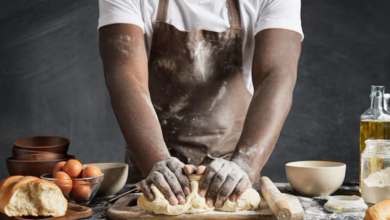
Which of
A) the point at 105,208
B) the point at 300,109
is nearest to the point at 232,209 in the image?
the point at 105,208

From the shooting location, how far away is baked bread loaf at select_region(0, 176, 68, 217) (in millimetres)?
1274

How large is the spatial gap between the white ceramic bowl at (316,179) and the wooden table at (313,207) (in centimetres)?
3

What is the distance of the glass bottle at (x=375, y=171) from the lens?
4.47 ft

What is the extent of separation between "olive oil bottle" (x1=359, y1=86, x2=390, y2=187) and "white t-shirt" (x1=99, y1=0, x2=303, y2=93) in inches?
16.7

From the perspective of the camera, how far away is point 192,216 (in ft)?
4.20

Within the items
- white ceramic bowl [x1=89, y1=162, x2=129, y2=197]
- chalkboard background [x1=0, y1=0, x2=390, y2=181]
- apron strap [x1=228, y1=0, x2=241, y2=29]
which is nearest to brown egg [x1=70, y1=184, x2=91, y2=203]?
white ceramic bowl [x1=89, y1=162, x2=129, y2=197]

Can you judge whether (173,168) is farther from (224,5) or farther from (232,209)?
(224,5)

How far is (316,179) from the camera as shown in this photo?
4.96 ft

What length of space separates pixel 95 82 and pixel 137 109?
6.75ft

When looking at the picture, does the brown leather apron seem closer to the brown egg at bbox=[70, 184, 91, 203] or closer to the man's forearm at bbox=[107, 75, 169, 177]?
the man's forearm at bbox=[107, 75, 169, 177]

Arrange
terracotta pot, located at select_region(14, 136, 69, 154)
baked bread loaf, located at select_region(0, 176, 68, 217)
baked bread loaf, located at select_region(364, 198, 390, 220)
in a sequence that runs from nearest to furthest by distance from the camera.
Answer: baked bread loaf, located at select_region(364, 198, 390, 220) → baked bread loaf, located at select_region(0, 176, 68, 217) → terracotta pot, located at select_region(14, 136, 69, 154)

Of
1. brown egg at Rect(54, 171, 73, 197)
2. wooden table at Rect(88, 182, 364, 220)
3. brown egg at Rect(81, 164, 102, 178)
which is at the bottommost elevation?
wooden table at Rect(88, 182, 364, 220)

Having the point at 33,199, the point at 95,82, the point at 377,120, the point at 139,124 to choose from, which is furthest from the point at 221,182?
the point at 95,82

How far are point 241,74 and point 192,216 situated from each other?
2.95 ft
